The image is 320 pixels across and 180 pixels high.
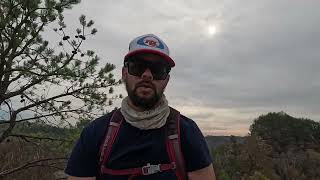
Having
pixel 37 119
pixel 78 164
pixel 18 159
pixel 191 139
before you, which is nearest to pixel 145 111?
pixel 191 139

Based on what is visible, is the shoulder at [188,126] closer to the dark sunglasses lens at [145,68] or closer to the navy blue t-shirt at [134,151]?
the navy blue t-shirt at [134,151]

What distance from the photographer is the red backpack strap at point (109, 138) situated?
2.41m

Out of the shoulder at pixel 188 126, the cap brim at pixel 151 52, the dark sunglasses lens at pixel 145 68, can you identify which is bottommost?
the shoulder at pixel 188 126

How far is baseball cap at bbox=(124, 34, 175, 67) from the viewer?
253 centimetres

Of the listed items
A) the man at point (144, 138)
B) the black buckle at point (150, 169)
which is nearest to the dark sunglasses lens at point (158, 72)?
the man at point (144, 138)

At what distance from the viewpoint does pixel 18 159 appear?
32.7 feet

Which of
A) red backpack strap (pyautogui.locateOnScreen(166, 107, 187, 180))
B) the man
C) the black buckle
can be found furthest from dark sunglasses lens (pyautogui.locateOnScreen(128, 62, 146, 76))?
the black buckle

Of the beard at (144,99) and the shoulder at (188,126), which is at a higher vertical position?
the beard at (144,99)

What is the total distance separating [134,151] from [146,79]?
0.41m

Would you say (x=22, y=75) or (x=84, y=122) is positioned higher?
(x=22, y=75)

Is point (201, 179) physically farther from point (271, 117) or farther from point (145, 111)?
point (271, 117)

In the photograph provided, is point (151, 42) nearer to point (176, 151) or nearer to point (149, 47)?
point (149, 47)

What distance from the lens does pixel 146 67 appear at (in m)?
2.53

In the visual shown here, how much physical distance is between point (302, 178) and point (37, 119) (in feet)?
143
